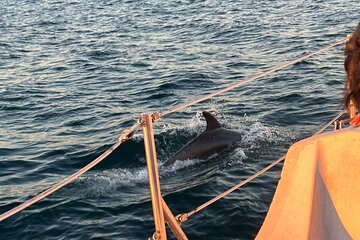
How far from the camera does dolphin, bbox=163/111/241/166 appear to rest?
467 inches

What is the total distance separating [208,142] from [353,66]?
9273 mm

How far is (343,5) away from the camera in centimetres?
2723

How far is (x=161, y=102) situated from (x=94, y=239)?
7.86 m

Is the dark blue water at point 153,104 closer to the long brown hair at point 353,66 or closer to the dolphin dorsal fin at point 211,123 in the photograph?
the dolphin dorsal fin at point 211,123

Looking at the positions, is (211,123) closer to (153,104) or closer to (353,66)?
(153,104)

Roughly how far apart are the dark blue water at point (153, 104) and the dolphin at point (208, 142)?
256 mm

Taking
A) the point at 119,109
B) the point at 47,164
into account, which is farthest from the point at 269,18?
the point at 47,164

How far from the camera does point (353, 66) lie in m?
2.97

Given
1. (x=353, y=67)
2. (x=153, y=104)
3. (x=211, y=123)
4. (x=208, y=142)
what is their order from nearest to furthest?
1. (x=353, y=67)
2. (x=208, y=142)
3. (x=211, y=123)
4. (x=153, y=104)

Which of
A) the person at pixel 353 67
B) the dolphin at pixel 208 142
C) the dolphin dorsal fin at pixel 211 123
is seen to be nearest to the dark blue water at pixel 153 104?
the dolphin at pixel 208 142

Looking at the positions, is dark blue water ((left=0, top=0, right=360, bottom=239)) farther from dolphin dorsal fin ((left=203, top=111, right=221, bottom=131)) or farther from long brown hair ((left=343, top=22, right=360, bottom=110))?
long brown hair ((left=343, top=22, right=360, bottom=110))

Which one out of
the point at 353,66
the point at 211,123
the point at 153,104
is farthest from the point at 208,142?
the point at 353,66

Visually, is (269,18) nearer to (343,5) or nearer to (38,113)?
(343,5)

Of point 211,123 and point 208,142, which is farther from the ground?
point 211,123
